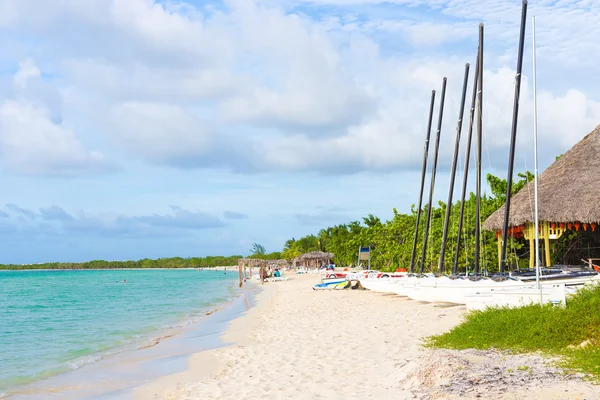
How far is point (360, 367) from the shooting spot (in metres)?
8.70

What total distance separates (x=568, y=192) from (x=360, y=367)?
41.8ft

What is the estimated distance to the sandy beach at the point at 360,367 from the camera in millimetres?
6117

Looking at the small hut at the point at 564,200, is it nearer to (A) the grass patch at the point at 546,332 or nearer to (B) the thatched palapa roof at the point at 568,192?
(B) the thatched palapa roof at the point at 568,192

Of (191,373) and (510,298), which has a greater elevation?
(510,298)

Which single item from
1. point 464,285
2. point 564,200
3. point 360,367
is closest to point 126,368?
point 360,367

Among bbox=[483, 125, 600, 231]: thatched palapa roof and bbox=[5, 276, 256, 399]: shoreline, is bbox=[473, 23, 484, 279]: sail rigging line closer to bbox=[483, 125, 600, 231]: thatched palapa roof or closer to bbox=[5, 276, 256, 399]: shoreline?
bbox=[483, 125, 600, 231]: thatched palapa roof

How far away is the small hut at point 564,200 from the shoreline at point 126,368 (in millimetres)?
10428

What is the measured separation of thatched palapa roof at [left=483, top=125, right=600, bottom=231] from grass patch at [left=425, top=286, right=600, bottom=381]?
896 cm

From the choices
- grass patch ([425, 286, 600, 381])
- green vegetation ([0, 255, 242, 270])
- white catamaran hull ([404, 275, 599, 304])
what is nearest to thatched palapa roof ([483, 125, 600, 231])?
white catamaran hull ([404, 275, 599, 304])

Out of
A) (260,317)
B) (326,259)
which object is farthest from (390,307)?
(326,259)

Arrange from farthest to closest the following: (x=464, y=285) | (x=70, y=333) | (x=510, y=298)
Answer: (x=70, y=333) → (x=464, y=285) → (x=510, y=298)

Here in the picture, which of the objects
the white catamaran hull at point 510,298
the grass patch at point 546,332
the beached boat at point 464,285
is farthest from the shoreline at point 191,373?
the beached boat at point 464,285

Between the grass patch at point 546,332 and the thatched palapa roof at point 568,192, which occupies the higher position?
the thatched palapa roof at point 568,192

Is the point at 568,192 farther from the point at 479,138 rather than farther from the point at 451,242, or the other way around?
the point at 451,242
